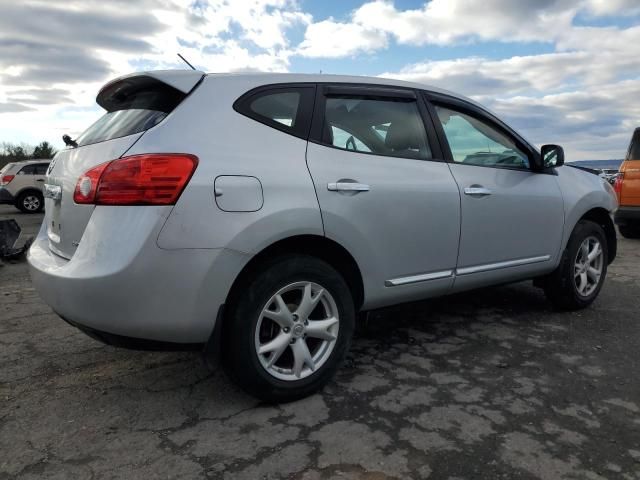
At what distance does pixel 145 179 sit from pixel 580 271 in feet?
11.8

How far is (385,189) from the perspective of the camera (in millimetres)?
3004

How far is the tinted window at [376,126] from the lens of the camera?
2.99 metres

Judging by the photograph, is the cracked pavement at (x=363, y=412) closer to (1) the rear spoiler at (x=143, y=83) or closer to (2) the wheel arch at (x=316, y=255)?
(2) the wheel arch at (x=316, y=255)

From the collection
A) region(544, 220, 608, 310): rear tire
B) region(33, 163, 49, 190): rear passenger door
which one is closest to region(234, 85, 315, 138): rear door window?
region(544, 220, 608, 310): rear tire

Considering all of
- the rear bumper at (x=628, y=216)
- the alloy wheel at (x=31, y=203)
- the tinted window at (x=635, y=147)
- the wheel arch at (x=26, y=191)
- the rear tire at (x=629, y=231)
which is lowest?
the alloy wheel at (x=31, y=203)

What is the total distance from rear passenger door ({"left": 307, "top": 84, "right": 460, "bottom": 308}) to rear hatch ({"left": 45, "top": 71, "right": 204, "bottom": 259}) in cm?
74

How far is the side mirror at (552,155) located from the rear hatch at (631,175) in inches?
209

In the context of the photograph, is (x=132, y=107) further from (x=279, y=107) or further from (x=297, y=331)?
(x=297, y=331)

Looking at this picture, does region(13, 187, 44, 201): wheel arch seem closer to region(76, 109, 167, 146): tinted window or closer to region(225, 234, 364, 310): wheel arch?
region(76, 109, 167, 146): tinted window

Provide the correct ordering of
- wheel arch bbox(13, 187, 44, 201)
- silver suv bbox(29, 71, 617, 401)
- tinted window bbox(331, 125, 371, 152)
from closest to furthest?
silver suv bbox(29, 71, 617, 401) → tinted window bbox(331, 125, 371, 152) → wheel arch bbox(13, 187, 44, 201)

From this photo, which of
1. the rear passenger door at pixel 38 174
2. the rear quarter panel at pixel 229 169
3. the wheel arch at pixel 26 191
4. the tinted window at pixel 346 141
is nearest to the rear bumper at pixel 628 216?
the tinted window at pixel 346 141

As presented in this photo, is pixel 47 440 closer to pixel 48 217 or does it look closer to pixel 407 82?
pixel 48 217

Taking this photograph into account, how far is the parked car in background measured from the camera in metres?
17.1

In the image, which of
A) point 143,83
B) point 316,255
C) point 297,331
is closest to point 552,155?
point 316,255
